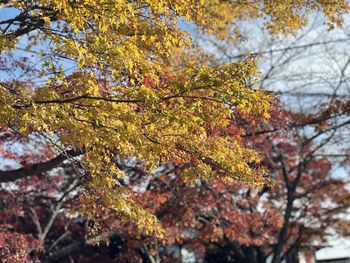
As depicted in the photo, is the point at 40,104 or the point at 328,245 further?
the point at 328,245

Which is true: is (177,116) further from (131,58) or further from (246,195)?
(246,195)

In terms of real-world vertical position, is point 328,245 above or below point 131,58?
above

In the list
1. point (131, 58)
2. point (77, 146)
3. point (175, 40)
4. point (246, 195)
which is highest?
point (246, 195)

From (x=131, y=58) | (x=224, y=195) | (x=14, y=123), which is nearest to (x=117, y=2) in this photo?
(x=131, y=58)

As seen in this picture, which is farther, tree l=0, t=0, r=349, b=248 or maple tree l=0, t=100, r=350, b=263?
maple tree l=0, t=100, r=350, b=263

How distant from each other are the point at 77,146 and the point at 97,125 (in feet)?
2.22

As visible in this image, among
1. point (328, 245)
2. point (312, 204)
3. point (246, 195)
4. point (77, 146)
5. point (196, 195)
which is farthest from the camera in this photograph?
point (328, 245)

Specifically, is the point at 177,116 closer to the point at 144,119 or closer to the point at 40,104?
the point at 144,119

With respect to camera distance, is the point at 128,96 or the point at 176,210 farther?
the point at 176,210

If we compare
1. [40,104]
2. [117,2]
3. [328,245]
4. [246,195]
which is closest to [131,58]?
[117,2]

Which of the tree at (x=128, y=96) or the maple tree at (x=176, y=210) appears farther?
the maple tree at (x=176, y=210)

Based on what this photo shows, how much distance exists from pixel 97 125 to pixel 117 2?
142 centimetres

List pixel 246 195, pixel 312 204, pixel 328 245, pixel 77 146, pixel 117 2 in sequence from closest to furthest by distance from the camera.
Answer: pixel 117 2 < pixel 77 146 < pixel 246 195 < pixel 312 204 < pixel 328 245

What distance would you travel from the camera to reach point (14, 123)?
5.88 meters
